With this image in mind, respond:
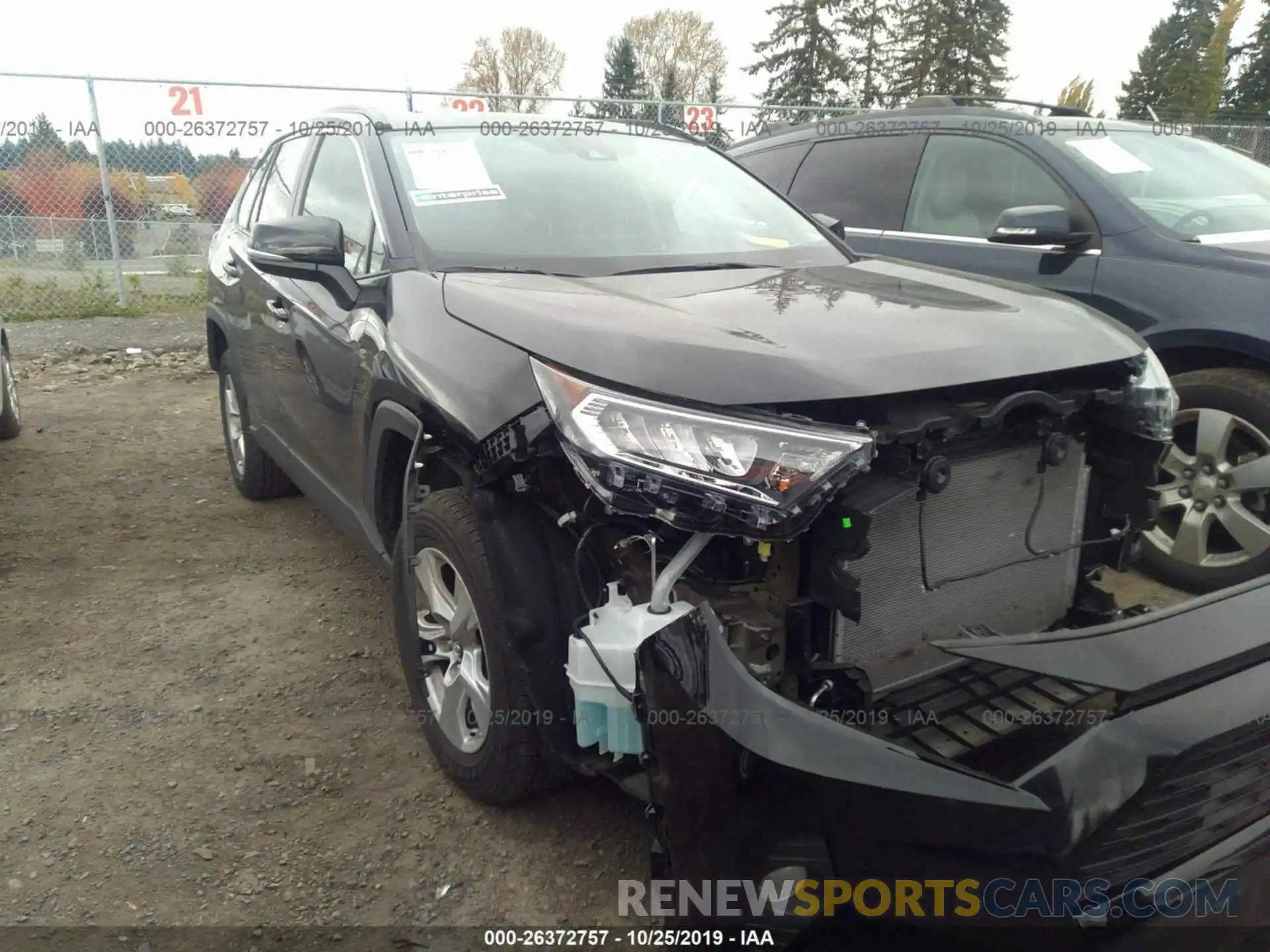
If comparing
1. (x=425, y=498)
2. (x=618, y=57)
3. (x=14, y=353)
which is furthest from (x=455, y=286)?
(x=618, y=57)

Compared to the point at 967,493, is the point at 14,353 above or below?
below

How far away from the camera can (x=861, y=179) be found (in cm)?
477

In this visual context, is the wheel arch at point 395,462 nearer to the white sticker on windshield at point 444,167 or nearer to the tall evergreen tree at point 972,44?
the white sticker on windshield at point 444,167

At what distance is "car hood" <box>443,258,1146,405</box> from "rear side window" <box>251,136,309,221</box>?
1.75m

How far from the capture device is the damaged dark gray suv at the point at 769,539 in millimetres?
1381

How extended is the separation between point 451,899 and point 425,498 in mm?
944

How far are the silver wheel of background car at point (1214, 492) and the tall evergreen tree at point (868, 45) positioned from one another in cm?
3546

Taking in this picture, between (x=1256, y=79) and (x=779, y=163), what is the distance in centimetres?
3794

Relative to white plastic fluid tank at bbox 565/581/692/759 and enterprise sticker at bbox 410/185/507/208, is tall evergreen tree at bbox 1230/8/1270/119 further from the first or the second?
white plastic fluid tank at bbox 565/581/692/759

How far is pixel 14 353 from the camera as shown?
863 cm

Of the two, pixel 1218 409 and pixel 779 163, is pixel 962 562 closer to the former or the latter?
pixel 1218 409

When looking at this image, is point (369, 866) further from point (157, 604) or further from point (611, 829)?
point (157, 604)

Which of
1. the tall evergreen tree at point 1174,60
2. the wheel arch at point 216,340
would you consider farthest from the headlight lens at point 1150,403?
the tall evergreen tree at point 1174,60

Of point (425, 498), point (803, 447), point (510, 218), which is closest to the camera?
point (803, 447)
